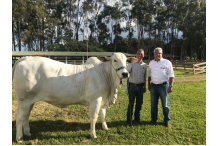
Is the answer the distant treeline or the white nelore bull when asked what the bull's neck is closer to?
the white nelore bull

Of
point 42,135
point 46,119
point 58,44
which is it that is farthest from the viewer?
point 58,44

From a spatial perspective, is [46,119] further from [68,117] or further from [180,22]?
[180,22]

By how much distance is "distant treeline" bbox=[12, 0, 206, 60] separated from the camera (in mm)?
34625

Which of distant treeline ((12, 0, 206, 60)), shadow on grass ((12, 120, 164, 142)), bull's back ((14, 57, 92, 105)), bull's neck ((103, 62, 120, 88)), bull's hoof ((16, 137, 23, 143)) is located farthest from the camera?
distant treeline ((12, 0, 206, 60))

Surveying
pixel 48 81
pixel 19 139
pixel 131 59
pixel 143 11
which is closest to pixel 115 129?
pixel 131 59

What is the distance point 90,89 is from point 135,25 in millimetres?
42649

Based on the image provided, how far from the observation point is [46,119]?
188 inches

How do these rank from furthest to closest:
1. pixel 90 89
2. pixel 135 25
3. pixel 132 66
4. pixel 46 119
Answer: pixel 135 25 < pixel 46 119 < pixel 132 66 < pixel 90 89

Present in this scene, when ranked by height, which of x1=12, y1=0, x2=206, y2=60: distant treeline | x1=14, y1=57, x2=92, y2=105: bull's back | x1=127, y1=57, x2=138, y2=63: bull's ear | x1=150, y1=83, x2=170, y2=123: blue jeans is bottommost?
x1=150, y1=83, x2=170, y2=123: blue jeans

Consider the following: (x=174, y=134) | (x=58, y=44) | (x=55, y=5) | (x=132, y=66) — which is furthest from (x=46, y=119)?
(x=55, y=5)

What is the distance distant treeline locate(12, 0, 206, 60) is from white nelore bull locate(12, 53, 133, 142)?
32.9 m

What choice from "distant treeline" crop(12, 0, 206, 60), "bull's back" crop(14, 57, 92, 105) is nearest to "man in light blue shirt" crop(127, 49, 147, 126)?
"bull's back" crop(14, 57, 92, 105)

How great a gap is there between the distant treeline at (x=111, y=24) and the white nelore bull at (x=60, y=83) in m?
32.9

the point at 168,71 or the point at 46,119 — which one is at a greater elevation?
the point at 168,71
